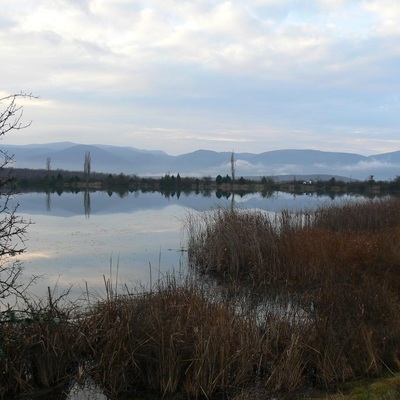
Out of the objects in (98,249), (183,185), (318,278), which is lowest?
(98,249)

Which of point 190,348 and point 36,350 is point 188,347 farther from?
point 36,350

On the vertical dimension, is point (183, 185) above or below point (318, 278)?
above

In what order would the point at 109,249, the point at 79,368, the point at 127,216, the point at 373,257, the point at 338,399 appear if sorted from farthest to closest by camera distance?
the point at 127,216
the point at 109,249
the point at 373,257
the point at 79,368
the point at 338,399

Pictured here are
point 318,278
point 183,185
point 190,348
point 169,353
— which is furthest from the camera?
point 183,185

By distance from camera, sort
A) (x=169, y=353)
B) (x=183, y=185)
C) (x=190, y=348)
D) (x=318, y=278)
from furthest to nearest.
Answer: (x=183, y=185)
(x=318, y=278)
(x=190, y=348)
(x=169, y=353)

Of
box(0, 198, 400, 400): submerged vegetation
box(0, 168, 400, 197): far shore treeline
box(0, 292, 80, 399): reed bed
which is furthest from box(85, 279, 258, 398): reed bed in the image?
box(0, 168, 400, 197): far shore treeline

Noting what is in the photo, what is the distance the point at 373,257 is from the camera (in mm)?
12211

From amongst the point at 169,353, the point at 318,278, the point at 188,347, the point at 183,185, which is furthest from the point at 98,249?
the point at 183,185

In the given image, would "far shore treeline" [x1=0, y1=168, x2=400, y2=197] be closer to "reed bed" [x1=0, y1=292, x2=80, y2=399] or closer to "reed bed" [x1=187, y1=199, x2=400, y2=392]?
"reed bed" [x1=187, y1=199, x2=400, y2=392]

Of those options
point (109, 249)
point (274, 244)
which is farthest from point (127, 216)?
point (274, 244)

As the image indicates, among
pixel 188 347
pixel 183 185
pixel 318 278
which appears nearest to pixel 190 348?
pixel 188 347

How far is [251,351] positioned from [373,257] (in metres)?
7.08

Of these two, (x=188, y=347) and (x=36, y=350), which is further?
(x=188, y=347)

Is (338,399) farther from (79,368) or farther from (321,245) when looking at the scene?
(321,245)
